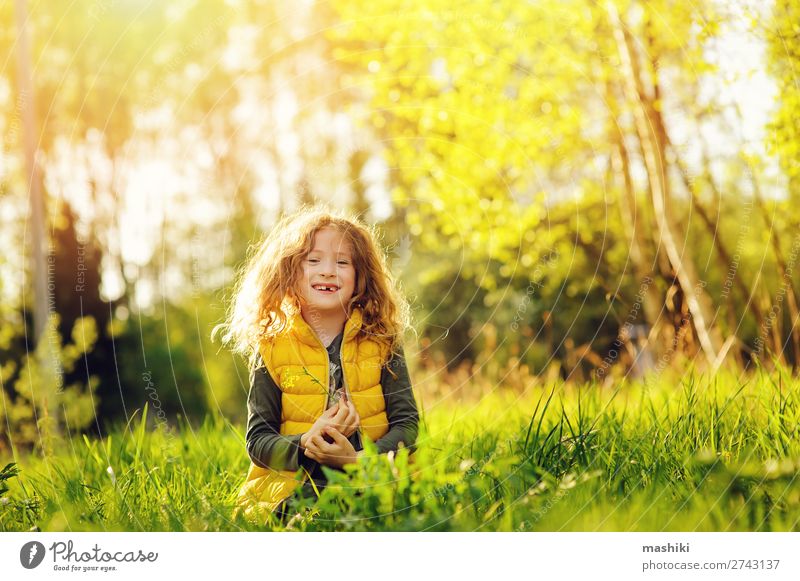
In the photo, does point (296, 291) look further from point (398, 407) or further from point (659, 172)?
point (659, 172)

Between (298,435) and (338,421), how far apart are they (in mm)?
177

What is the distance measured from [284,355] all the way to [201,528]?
24.0 inches

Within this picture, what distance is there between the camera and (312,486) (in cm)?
248

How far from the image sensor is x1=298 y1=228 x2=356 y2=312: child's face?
99.8 inches

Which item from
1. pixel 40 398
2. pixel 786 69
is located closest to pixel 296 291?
pixel 786 69

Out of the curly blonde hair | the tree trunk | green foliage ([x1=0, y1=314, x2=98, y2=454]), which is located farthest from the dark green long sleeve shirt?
green foliage ([x1=0, y1=314, x2=98, y2=454])

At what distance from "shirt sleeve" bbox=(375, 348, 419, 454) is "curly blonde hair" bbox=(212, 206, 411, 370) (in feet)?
0.23

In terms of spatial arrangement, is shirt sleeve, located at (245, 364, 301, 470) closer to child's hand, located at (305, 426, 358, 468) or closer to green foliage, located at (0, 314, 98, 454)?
child's hand, located at (305, 426, 358, 468)

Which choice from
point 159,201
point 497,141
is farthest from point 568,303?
point 159,201

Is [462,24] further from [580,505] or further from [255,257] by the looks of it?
[580,505]

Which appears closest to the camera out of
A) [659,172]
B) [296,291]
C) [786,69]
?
[296,291]

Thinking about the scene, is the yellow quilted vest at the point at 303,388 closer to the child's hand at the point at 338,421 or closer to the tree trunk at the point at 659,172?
the child's hand at the point at 338,421

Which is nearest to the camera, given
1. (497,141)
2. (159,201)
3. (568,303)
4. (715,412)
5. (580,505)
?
(580,505)

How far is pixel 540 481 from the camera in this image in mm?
2395
